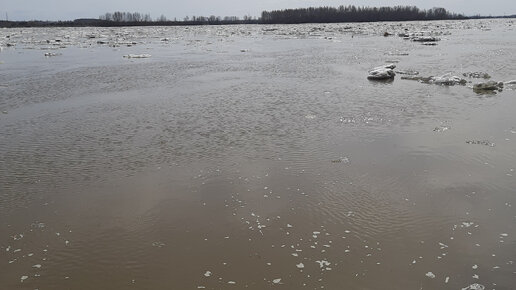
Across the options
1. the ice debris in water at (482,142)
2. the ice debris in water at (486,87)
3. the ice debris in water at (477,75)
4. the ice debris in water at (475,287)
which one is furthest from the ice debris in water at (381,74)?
the ice debris in water at (475,287)

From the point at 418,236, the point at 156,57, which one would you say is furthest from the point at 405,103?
the point at 156,57

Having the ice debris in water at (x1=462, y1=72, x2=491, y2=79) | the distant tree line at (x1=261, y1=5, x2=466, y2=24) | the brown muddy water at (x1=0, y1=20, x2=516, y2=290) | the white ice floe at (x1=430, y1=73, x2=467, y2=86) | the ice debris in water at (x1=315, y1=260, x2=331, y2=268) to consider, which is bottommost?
the ice debris in water at (x1=315, y1=260, x2=331, y2=268)

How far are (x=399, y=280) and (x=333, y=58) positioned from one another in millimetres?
A: 36009

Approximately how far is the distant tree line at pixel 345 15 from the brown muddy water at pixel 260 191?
159 metres

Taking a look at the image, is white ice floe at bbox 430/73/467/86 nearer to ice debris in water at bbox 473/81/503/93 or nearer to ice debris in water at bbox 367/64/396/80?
ice debris in water at bbox 473/81/503/93

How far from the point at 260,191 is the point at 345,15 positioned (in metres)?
178

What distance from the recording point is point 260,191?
36.6ft

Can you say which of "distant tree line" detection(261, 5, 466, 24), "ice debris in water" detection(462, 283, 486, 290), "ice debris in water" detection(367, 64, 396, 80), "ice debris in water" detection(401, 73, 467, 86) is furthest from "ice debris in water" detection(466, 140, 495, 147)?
"distant tree line" detection(261, 5, 466, 24)

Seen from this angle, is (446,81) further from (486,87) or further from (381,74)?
(381,74)

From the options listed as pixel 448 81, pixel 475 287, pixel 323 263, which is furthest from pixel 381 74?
pixel 475 287

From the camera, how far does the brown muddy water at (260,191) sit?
25.6ft

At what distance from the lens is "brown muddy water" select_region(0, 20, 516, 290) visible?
7805 mm

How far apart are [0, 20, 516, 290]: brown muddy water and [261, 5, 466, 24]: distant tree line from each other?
520ft

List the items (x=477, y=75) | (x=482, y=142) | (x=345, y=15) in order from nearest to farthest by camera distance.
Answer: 1. (x=482, y=142)
2. (x=477, y=75)
3. (x=345, y=15)
